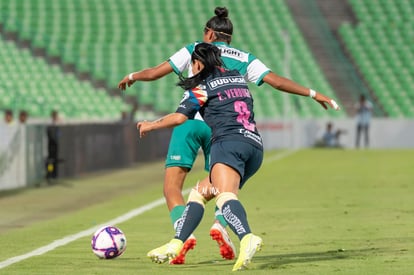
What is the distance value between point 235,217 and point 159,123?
885 mm

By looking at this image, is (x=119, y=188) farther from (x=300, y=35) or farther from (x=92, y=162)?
(x=300, y=35)

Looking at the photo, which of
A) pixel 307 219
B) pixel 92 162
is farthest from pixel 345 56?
pixel 307 219

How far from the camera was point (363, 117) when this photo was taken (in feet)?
136

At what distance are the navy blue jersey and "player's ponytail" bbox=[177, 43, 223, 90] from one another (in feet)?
0.13

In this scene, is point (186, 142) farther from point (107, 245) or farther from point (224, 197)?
point (224, 197)

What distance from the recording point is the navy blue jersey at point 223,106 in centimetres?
871

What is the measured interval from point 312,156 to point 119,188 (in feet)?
45.2

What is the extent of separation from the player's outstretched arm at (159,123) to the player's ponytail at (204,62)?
284mm

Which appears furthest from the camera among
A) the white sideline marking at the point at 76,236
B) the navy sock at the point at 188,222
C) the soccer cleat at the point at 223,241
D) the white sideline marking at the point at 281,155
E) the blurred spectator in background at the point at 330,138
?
the blurred spectator in background at the point at 330,138

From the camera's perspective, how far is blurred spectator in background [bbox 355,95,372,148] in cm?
4106

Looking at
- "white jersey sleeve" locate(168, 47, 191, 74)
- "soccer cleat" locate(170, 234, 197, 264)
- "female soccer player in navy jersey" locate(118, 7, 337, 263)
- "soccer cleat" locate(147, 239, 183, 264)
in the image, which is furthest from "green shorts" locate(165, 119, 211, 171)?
"soccer cleat" locate(147, 239, 183, 264)

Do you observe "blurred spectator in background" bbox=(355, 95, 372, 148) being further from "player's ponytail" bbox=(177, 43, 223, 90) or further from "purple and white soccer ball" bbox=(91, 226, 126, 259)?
"player's ponytail" bbox=(177, 43, 223, 90)

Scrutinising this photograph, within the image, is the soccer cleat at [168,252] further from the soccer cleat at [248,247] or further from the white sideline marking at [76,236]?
the white sideline marking at [76,236]

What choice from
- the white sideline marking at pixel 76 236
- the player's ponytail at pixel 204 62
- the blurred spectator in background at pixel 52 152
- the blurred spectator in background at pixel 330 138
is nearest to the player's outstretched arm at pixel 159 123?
the player's ponytail at pixel 204 62
